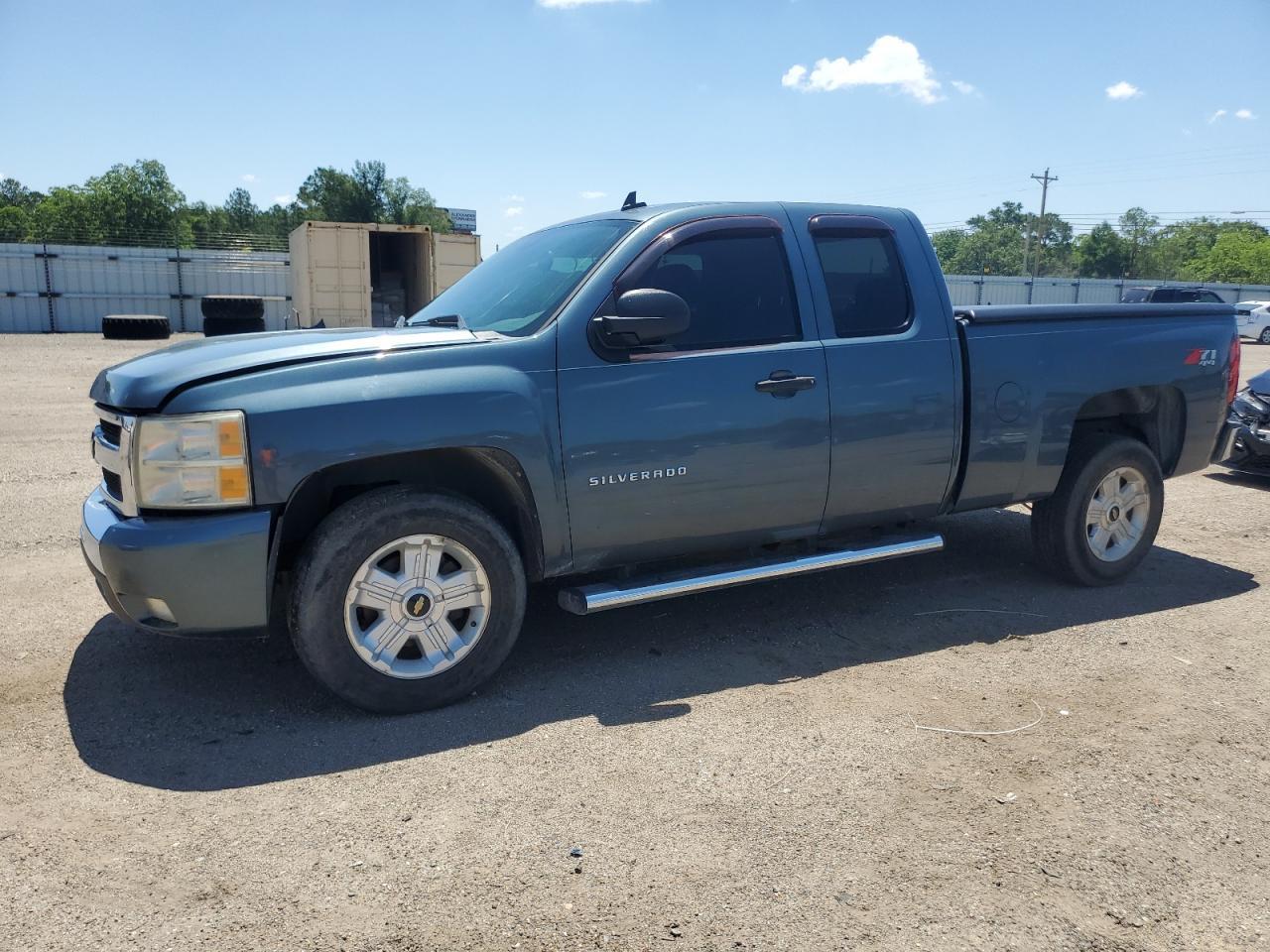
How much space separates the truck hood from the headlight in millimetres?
129

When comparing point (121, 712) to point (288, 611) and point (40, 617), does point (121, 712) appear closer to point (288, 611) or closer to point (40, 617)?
point (288, 611)

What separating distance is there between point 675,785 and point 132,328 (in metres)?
29.1

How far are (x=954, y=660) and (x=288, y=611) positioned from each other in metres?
2.96

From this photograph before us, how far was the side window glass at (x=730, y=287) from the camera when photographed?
4492mm

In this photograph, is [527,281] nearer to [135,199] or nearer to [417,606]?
[417,606]

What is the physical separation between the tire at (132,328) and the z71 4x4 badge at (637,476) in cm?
2790

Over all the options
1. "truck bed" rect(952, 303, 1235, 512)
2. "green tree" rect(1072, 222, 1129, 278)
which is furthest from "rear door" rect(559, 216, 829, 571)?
"green tree" rect(1072, 222, 1129, 278)

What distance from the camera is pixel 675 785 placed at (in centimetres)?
344

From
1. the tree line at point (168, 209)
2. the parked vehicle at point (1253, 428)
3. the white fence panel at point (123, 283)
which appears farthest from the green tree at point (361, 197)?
the parked vehicle at point (1253, 428)

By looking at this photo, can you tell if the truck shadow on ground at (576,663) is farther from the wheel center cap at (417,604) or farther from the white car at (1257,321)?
the white car at (1257,321)

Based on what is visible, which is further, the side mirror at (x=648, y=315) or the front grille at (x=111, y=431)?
the side mirror at (x=648, y=315)

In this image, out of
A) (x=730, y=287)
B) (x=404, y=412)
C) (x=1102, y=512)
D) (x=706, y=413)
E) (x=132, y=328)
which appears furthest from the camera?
(x=132, y=328)

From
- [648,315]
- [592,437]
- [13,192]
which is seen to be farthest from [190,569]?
[13,192]

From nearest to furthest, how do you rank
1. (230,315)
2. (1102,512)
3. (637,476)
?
(637,476), (1102,512), (230,315)
